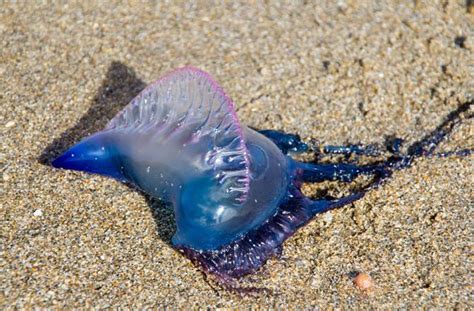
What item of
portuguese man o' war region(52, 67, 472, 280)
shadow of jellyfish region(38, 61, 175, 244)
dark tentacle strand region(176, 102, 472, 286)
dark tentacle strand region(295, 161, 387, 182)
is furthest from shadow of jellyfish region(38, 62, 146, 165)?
dark tentacle strand region(295, 161, 387, 182)

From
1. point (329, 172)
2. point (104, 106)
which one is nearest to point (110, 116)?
point (104, 106)

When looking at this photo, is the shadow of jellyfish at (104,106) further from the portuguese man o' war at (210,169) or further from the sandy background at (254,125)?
the portuguese man o' war at (210,169)

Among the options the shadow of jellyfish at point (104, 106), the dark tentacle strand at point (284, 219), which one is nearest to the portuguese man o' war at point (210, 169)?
the dark tentacle strand at point (284, 219)

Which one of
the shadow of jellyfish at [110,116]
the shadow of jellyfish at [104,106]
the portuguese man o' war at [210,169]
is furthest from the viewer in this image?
the shadow of jellyfish at [104,106]

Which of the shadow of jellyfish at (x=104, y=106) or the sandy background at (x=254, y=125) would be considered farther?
the shadow of jellyfish at (x=104, y=106)

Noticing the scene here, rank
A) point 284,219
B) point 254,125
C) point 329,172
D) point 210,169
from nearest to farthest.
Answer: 1. point 210,169
2. point 284,219
3. point 329,172
4. point 254,125

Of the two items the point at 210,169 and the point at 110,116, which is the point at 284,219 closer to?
the point at 210,169

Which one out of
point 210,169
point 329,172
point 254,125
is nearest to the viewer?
point 210,169

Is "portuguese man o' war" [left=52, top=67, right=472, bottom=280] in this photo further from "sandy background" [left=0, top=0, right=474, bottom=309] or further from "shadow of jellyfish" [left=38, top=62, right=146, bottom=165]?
"shadow of jellyfish" [left=38, top=62, right=146, bottom=165]
